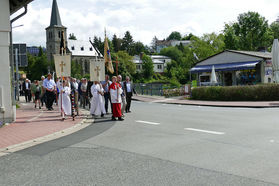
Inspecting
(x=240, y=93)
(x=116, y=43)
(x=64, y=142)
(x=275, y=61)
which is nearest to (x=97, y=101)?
(x=64, y=142)

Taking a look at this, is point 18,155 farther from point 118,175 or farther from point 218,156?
point 218,156

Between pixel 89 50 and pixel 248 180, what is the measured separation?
117 meters

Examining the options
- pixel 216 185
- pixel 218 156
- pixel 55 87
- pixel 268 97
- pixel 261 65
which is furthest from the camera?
pixel 261 65

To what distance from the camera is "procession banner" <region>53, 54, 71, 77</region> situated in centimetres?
1294

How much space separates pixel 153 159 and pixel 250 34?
68.3 metres

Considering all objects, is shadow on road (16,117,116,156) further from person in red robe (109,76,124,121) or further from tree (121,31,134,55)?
tree (121,31,134,55)

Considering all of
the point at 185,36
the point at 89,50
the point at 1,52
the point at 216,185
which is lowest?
→ the point at 216,185

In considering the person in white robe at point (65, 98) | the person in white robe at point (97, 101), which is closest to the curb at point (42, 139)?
the person in white robe at point (97, 101)

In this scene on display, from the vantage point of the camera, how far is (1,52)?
38.5 ft

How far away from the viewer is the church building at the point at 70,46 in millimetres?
105250

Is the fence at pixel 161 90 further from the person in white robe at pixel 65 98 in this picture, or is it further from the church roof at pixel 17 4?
the church roof at pixel 17 4

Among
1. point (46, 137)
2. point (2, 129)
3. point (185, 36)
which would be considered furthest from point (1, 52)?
point (185, 36)

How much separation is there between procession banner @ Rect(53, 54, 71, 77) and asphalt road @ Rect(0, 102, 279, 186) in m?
4.54

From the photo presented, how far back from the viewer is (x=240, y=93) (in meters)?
22.0
